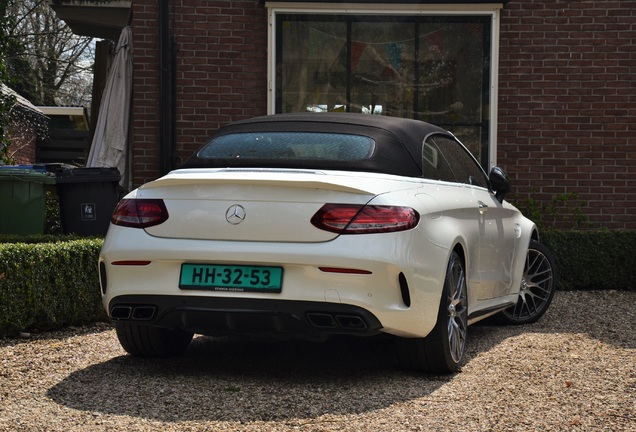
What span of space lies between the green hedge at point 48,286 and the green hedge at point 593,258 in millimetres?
4995

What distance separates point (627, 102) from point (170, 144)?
17.7 feet

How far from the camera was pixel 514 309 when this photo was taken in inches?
320

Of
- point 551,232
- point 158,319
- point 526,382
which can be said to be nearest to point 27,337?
point 158,319

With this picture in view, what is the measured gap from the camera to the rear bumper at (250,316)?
511 cm

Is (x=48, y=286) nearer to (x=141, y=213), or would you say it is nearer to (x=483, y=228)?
(x=141, y=213)

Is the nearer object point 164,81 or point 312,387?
point 312,387

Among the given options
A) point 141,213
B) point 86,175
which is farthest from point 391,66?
point 141,213

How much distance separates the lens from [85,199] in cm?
1030

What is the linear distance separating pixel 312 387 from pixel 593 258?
622cm

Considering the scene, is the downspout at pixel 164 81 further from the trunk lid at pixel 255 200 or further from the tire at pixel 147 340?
the trunk lid at pixel 255 200

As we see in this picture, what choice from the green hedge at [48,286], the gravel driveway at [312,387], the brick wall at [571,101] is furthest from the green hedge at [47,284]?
the brick wall at [571,101]

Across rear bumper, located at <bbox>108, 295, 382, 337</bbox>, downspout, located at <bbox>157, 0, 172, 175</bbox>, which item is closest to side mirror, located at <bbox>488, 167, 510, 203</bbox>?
rear bumper, located at <bbox>108, 295, 382, 337</bbox>

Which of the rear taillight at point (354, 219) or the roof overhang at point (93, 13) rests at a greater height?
the roof overhang at point (93, 13)

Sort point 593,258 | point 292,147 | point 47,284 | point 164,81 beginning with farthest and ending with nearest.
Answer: point 164,81 → point 593,258 → point 47,284 → point 292,147
